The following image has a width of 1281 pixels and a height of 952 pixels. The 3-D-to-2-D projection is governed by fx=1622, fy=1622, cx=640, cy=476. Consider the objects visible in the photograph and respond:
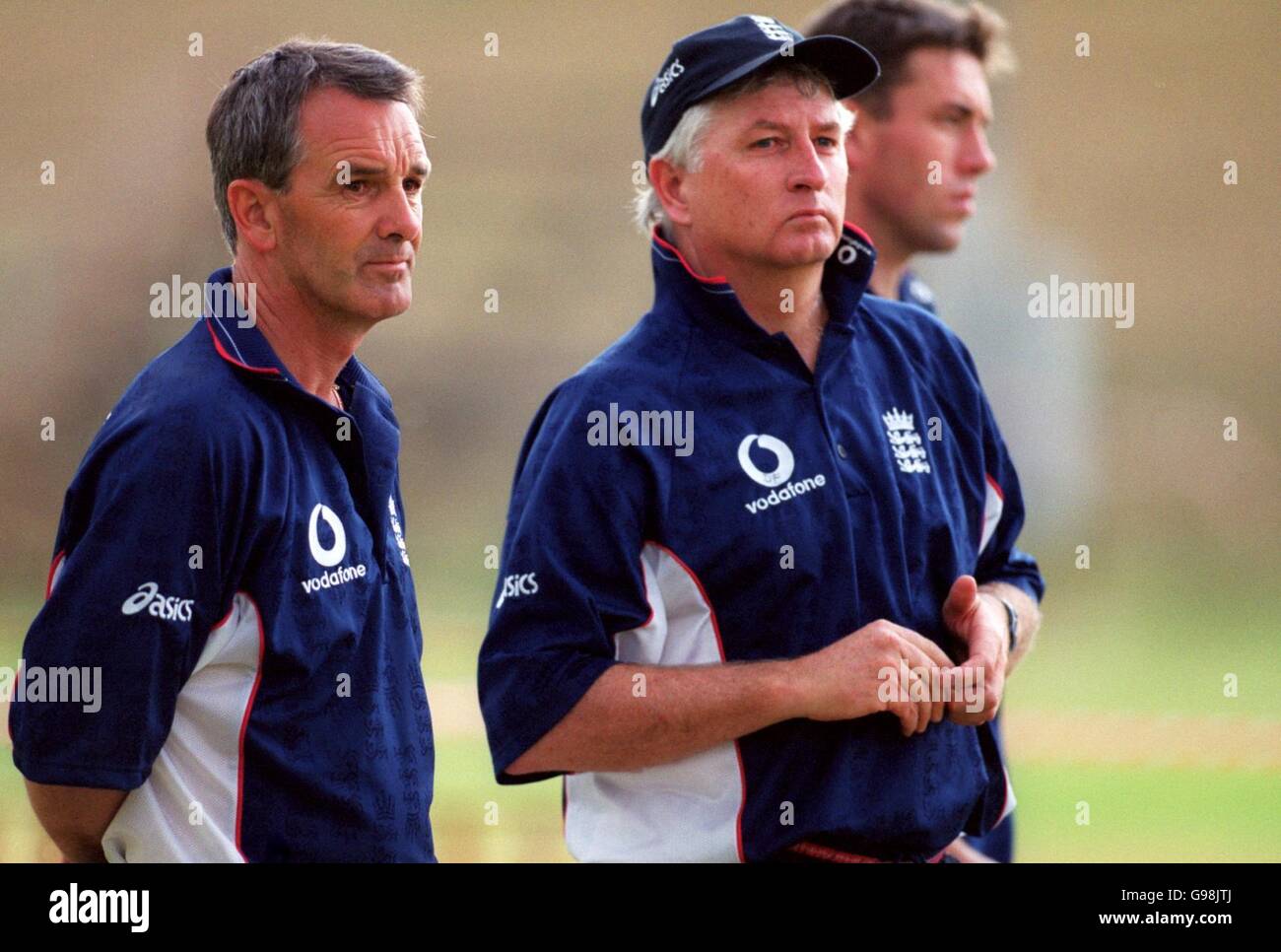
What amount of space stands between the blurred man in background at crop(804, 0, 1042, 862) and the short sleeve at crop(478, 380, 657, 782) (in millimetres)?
1478

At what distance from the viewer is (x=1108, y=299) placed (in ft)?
47.2

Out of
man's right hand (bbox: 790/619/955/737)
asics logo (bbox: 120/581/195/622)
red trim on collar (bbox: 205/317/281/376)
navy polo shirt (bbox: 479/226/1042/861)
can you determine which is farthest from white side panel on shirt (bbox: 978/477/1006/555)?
asics logo (bbox: 120/581/195/622)

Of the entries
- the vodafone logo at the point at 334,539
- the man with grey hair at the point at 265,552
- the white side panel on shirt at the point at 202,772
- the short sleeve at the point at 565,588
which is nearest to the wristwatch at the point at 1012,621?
the short sleeve at the point at 565,588

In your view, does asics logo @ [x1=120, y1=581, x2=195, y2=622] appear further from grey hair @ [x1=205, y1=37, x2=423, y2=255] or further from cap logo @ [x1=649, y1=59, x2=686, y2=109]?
cap logo @ [x1=649, y1=59, x2=686, y2=109]

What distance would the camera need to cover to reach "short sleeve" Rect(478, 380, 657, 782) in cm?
244

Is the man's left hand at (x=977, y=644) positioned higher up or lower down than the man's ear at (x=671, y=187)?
lower down

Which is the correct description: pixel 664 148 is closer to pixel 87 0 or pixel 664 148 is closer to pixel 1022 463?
pixel 1022 463

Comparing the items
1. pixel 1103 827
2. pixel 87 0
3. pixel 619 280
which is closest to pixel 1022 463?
pixel 619 280

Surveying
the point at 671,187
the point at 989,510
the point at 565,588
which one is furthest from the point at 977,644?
the point at 671,187

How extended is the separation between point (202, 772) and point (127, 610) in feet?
0.85

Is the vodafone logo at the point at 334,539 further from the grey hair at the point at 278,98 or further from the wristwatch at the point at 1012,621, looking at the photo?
the wristwatch at the point at 1012,621

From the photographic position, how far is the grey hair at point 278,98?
2.35 metres

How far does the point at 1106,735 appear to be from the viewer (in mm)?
8172
